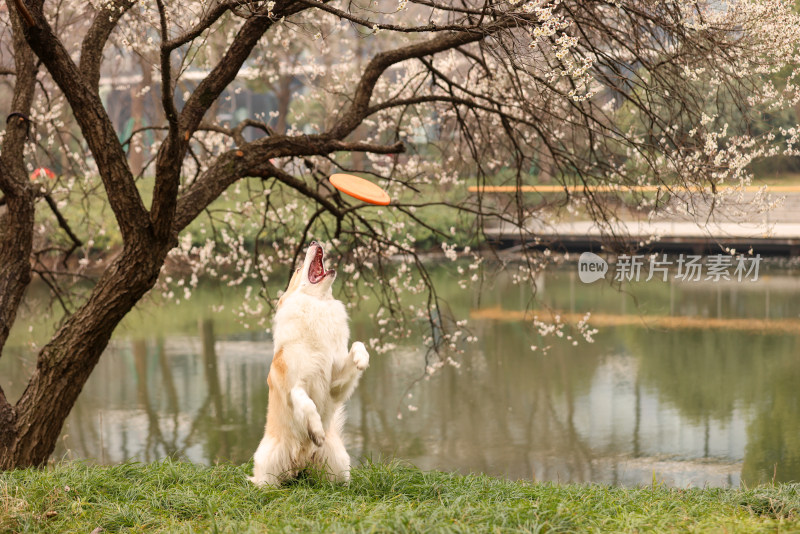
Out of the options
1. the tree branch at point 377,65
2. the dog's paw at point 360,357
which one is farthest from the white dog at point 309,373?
the tree branch at point 377,65

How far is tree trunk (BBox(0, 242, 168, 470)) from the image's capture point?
6.00 metres

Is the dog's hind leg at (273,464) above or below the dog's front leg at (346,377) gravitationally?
below

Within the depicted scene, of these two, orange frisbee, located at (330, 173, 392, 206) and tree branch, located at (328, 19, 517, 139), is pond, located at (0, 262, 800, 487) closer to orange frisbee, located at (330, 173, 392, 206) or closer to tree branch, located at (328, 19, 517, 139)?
tree branch, located at (328, 19, 517, 139)

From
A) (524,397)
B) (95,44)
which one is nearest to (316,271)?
(95,44)

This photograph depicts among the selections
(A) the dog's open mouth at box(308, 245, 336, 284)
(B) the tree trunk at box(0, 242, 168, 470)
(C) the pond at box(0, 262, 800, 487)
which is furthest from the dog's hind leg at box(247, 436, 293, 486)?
(C) the pond at box(0, 262, 800, 487)

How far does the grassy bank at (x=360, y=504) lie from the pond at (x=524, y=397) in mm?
2823

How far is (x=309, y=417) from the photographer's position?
4.20 meters

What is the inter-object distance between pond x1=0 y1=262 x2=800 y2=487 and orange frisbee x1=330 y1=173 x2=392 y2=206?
300 centimetres

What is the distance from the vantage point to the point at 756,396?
39.9 ft

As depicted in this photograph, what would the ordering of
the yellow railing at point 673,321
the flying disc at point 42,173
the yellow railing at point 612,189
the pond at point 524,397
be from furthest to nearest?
the yellow railing at point 673,321 → the pond at point 524,397 → the flying disc at point 42,173 → the yellow railing at point 612,189

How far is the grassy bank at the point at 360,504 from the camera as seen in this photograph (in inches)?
145

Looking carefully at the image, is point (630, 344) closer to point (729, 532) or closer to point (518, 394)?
point (518, 394)

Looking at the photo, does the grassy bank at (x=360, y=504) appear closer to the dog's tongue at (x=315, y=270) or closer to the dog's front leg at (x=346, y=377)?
the dog's front leg at (x=346, y=377)

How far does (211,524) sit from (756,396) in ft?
34.3
